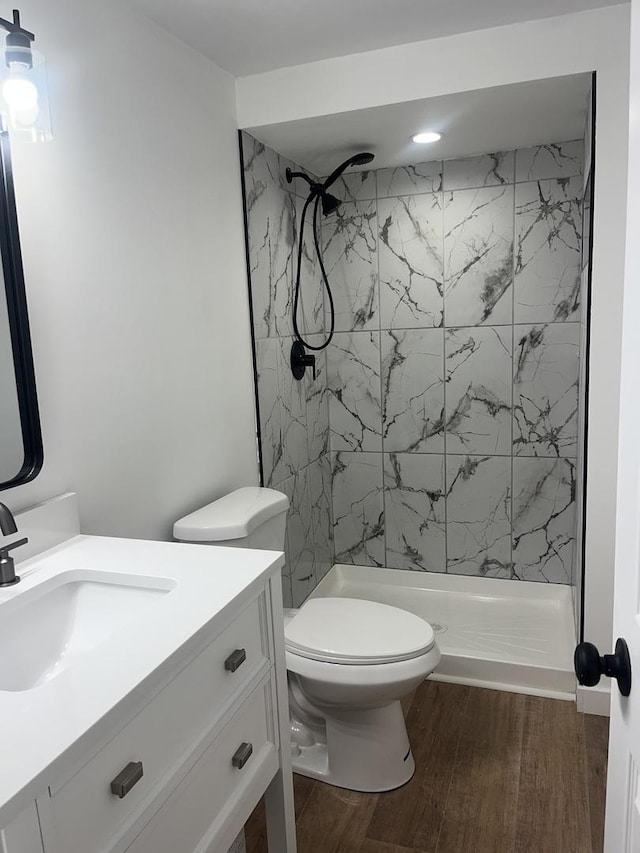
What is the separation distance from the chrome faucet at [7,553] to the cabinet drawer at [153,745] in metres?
0.44

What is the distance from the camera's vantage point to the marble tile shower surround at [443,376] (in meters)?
2.91

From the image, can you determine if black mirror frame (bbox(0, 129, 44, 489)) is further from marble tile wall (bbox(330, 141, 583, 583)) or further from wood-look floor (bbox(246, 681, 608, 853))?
marble tile wall (bbox(330, 141, 583, 583))

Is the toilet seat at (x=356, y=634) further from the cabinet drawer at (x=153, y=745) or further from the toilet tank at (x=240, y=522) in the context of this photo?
the cabinet drawer at (x=153, y=745)

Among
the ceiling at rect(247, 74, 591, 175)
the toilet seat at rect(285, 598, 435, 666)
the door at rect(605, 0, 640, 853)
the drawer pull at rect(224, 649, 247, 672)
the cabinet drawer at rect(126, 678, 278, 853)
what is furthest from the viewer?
the ceiling at rect(247, 74, 591, 175)

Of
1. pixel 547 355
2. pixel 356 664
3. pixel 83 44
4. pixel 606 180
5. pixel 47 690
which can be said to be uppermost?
pixel 83 44

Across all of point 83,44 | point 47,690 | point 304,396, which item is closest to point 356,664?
point 47,690

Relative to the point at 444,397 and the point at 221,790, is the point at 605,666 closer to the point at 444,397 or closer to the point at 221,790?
the point at 221,790

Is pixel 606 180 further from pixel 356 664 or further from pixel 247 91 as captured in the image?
pixel 356 664

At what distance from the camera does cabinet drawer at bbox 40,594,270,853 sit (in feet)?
2.77

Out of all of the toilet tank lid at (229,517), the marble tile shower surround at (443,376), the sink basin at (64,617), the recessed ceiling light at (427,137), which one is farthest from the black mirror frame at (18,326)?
the recessed ceiling light at (427,137)

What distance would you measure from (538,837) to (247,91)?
2.60m

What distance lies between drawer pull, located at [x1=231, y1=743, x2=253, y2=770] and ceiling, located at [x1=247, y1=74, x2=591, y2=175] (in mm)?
2026

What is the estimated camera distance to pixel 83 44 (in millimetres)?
1636

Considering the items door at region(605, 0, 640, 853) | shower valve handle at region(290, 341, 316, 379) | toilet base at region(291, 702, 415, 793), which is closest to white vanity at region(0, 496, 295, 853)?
toilet base at region(291, 702, 415, 793)
